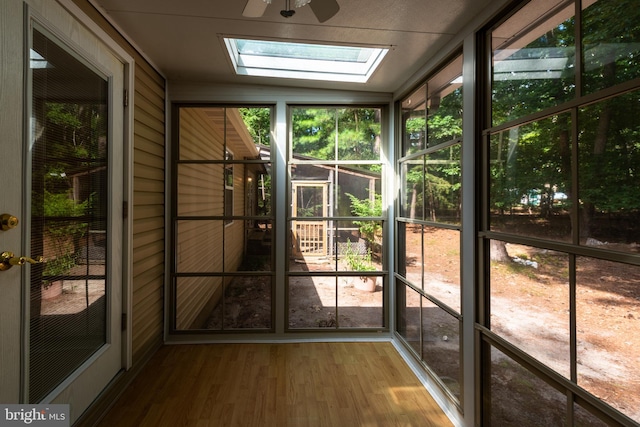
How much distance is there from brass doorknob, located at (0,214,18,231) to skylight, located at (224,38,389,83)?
183 cm

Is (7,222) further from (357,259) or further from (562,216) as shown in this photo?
(357,259)

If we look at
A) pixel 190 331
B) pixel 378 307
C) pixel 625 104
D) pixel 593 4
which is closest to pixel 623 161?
pixel 625 104

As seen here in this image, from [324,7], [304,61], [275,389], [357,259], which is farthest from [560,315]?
[304,61]

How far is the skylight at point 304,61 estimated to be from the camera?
262 centimetres

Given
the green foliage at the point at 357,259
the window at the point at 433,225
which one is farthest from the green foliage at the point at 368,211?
the window at the point at 433,225

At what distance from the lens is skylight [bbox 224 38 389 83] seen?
2619 mm

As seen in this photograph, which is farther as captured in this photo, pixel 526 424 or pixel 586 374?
pixel 526 424

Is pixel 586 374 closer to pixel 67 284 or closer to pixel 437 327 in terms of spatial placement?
pixel 437 327

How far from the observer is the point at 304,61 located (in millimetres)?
2801

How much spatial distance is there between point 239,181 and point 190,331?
1494mm

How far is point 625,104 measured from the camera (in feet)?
3.61

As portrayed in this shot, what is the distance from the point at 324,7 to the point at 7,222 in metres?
1.57

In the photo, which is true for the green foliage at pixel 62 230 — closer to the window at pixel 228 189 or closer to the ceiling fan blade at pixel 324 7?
the window at pixel 228 189

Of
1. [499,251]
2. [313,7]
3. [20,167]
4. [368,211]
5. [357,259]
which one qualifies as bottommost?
[357,259]
